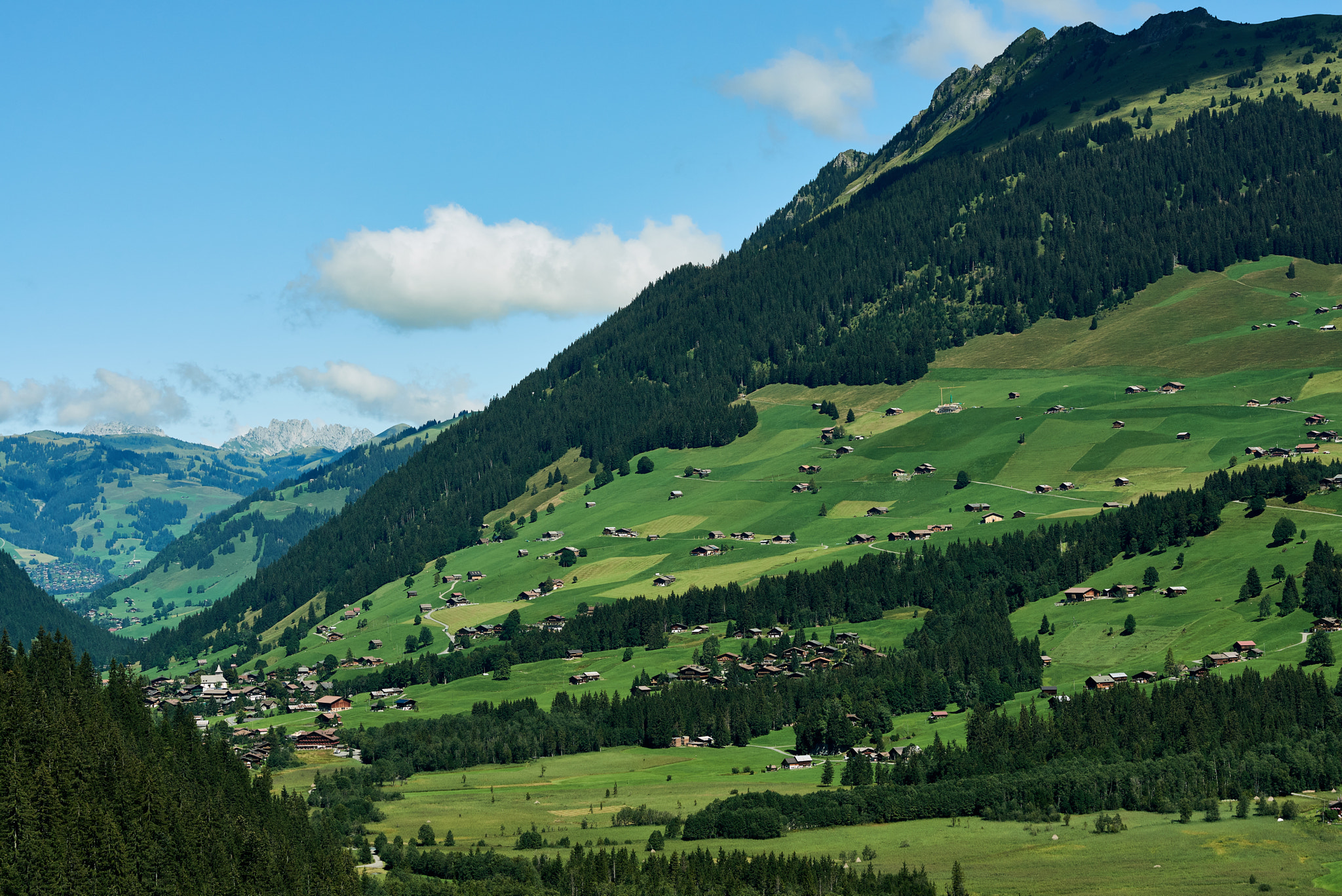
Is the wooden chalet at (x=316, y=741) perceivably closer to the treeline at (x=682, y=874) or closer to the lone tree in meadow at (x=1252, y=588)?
the treeline at (x=682, y=874)

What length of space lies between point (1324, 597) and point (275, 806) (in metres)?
146

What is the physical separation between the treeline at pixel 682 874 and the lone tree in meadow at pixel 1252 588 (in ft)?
351

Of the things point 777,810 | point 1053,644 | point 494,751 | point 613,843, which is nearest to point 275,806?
point 613,843

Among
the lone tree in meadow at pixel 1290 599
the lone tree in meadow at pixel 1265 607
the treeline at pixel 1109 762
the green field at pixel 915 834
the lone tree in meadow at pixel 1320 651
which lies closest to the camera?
the green field at pixel 915 834

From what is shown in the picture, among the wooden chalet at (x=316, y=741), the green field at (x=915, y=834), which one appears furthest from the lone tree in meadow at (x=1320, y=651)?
the wooden chalet at (x=316, y=741)

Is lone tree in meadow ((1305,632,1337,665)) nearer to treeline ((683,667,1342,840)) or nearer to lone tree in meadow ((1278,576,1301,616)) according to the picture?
treeline ((683,667,1342,840))

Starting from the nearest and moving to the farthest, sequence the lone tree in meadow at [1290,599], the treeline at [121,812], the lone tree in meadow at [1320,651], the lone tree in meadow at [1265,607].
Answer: the treeline at [121,812] < the lone tree in meadow at [1320,651] < the lone tree in meadow at [1290,599] < the lone tree in meadow at [1265,607]

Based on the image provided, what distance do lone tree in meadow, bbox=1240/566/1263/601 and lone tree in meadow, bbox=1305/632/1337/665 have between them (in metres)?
27.7

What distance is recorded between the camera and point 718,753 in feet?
584

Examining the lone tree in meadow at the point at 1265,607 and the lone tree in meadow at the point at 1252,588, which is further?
the lone tree in meadow at the point at 1252,588

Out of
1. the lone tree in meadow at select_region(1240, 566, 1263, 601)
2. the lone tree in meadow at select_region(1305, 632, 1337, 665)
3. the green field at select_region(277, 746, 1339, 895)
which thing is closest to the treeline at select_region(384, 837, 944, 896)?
the green field at select_region(277, 746, 1339, 895)

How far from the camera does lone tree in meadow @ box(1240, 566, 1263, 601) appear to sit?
19025 centimetres

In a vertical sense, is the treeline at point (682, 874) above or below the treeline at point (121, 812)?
below

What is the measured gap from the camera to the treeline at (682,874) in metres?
103
